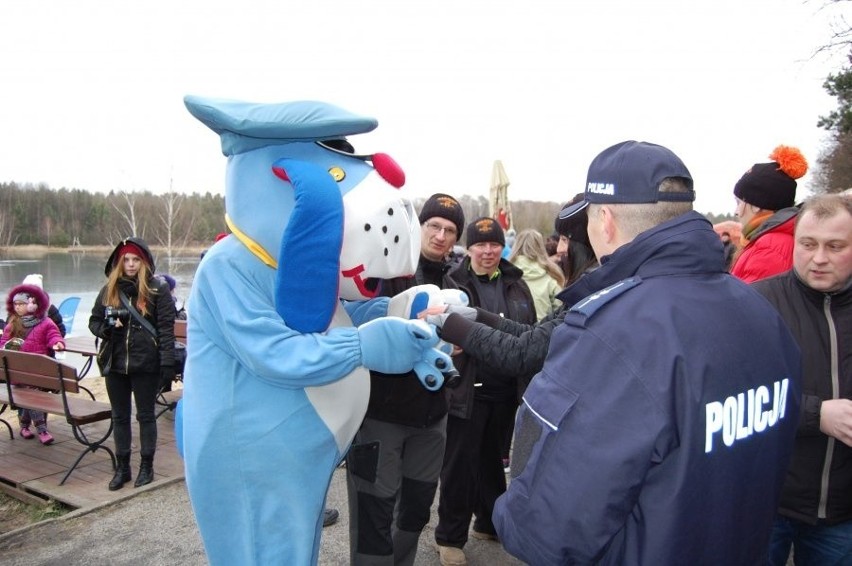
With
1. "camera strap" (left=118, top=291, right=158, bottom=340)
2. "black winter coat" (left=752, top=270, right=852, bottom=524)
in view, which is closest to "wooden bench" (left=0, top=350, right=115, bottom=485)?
"camera strap" (left=118, top=291, right=158, bottom=340)

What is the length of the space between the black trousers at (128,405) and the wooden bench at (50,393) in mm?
343

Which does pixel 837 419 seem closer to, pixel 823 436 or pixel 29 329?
pixel 823 436

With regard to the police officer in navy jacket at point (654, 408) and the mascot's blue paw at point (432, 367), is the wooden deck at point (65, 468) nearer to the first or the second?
the mascot's blue paw at point (432, 367)

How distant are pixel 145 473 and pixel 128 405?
55 centimetres

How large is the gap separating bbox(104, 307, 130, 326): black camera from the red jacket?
4260 millimetres

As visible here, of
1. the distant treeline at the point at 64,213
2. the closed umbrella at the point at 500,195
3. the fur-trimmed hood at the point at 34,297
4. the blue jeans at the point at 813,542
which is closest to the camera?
the blue jeans at the point at 813,542

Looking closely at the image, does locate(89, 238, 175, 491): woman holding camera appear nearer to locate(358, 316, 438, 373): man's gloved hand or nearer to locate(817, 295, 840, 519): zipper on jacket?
locate(358, 316, 438, 373): man's gloved hand

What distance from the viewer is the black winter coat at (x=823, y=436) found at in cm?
210

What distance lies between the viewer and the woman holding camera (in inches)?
180

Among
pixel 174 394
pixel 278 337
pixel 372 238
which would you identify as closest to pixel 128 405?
pixel 174 394

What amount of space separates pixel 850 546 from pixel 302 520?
6.47ft

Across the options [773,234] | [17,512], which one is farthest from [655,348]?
[17,512]

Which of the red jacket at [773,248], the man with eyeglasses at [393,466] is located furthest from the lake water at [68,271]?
the red jacket at [773,248]

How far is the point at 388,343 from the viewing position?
1954 mm
